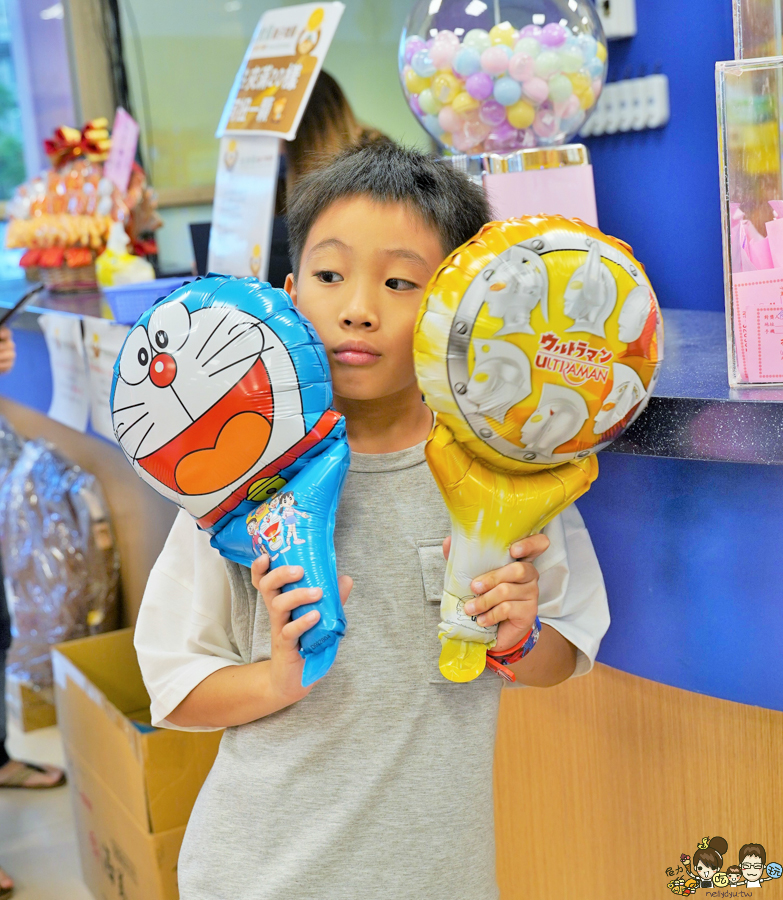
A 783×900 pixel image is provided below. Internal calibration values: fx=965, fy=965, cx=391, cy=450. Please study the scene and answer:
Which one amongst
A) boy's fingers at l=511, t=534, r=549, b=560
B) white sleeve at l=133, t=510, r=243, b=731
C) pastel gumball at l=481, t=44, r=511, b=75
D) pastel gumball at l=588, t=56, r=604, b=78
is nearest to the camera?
boy's fingers at l=511, t=534, r=549, b=560

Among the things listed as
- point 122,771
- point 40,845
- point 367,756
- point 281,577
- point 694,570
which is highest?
point 281,577

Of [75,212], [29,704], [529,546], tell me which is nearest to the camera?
[529,546]

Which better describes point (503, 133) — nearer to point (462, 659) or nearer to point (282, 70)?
point (282, 70)

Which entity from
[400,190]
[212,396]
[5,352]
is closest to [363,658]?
[212,396]

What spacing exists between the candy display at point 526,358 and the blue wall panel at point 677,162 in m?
1.04

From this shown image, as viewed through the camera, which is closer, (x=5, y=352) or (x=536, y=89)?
(x=536, y=89)

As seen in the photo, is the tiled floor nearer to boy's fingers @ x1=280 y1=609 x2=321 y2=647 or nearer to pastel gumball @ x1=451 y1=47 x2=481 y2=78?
boy's fingers @ x1=280 y1=609 x2=321 y2=647

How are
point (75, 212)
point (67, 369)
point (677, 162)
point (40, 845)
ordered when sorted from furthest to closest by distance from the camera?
point (75, 212), point (67, 369), point (40, 845), point (677, 162)

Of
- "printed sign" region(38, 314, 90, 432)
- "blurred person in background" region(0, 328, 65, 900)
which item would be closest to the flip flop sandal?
"blurred person in background" region(0, 328, 65, 900)

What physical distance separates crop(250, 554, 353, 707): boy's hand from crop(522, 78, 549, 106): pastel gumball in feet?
2.97

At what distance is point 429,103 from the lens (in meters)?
1.48

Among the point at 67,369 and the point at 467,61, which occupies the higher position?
the point at 467,61

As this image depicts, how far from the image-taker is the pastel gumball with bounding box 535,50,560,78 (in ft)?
4.55

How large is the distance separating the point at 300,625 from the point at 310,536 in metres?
0.07
